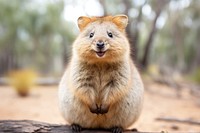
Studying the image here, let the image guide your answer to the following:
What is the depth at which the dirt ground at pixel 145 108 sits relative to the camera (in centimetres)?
730

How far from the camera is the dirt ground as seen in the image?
730 cm

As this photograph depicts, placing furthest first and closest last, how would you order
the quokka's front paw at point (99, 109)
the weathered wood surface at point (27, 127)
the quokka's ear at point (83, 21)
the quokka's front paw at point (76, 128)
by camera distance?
the quokka's ear at point (83, 21) < the quokka's front paw at point (76, 128) < the quokka's front paw at point (99, 109) < the weathered wood surface at point (27, 127)

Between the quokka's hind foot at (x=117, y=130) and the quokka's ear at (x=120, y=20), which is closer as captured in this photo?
the quokka's hind foot at (x=117, y=130)

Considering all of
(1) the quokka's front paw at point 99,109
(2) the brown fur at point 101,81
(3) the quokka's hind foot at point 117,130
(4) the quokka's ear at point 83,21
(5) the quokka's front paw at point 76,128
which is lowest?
(3) the quokka's hind foot at point 117,130

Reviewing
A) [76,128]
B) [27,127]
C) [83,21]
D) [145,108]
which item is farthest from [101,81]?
[145,108]

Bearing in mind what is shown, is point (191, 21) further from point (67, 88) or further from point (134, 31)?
point (67, 88)

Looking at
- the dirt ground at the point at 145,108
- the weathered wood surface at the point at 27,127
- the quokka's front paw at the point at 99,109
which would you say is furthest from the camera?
the dirt ground at the point at 145,108

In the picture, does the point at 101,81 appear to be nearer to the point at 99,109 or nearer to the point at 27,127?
the point at 99,109

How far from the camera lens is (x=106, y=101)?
4.14m

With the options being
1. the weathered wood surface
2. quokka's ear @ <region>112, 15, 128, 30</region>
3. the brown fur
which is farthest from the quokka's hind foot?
quokka's ear @ <region>112, 15, 128, 30</region>

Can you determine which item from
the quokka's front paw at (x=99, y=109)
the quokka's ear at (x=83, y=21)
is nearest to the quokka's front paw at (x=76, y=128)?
the quokka's front paw at (x=99, y=109)

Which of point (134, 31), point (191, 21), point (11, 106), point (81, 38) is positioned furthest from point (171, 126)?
point (191, 21)

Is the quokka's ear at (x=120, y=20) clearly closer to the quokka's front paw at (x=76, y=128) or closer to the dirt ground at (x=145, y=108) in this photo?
the quokka's front paw at (x=76, y=128)

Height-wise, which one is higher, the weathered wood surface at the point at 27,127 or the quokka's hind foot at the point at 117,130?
the weathered wood surface at the point at 27,127
